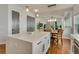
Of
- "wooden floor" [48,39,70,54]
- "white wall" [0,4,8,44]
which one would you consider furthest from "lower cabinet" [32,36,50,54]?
"white wall" [0,4,8,44]

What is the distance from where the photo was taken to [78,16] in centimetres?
297

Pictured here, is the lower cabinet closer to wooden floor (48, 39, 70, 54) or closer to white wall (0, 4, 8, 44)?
wooden floor (48, 39, 70, 54)

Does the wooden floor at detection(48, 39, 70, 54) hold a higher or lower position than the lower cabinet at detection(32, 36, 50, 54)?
lower

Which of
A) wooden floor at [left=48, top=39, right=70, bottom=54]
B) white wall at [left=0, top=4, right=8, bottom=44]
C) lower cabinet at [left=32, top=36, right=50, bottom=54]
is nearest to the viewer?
lower cabinet at [left=32, top=36, right=50, bottom=54]

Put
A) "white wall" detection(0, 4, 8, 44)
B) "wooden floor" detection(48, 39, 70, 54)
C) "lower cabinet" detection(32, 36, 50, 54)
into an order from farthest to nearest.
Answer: "white wall" detection(0, 4, 8, 44)
"wooden floor" detection(48, 39, 70, 54)
"lower cabinet" detection(32, 36, 50, 54)

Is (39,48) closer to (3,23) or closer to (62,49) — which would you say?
(62,49)

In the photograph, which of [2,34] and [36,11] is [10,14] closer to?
[2,34]

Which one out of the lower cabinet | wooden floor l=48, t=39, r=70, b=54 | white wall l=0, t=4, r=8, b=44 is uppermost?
white wall l=0, t=4, r=8, b=44

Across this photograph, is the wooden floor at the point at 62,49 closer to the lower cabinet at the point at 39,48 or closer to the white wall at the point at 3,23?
the lower cabinet at the point at 39,48

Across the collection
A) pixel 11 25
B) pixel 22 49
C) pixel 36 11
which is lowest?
pixel 22 49

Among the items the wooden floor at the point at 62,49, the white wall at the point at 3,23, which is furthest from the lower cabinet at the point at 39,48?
the white wall at the point at 3,23
